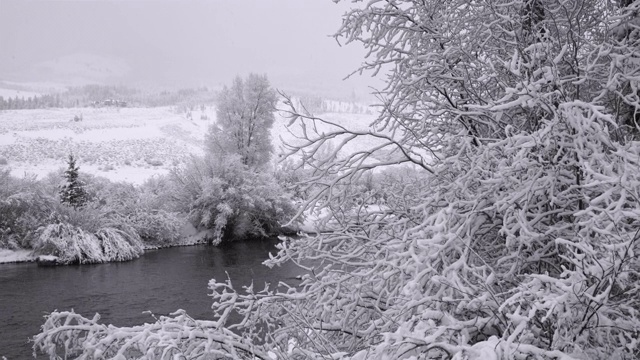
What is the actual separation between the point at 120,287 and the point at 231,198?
8.84m

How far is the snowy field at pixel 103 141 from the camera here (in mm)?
33188

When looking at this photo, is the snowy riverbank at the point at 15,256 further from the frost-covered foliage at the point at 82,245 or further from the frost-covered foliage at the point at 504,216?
the frost-covered foliage at the point at 504,216

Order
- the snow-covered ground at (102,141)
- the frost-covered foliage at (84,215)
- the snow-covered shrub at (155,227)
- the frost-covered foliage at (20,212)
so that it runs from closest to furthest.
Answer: the frost-covered foliage at (20,212), the frost-covered foliage at (84,215), the snow-covered shrub at (155,227), the snow-covered ground at (102,141)

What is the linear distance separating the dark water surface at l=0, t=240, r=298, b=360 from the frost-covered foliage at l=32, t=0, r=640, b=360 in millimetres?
7146

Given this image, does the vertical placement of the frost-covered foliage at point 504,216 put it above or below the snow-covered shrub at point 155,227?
above

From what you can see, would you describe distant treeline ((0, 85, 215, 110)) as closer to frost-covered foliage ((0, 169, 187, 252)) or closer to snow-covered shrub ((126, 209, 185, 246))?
frost-covered foliage ((0, 169, 187, 252))

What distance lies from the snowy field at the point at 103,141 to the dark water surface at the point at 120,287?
8.53 m

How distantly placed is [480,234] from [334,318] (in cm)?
136

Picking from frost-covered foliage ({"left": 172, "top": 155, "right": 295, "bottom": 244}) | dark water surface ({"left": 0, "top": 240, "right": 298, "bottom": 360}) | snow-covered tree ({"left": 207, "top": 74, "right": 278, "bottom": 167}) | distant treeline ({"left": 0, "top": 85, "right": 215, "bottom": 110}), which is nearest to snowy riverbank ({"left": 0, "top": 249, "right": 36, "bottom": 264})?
dark water surface ({"left": 0, "top": 240, "right": 298, "bottom": 360})

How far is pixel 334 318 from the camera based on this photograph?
12.2 feet

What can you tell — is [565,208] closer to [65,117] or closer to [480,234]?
[480,234]

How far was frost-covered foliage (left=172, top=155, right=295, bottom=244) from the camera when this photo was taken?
2050cm

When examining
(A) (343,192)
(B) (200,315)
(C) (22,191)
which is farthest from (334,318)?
(C) (22,191)

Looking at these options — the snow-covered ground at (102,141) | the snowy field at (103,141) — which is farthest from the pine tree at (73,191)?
the snow-covered ground at (102,141)
